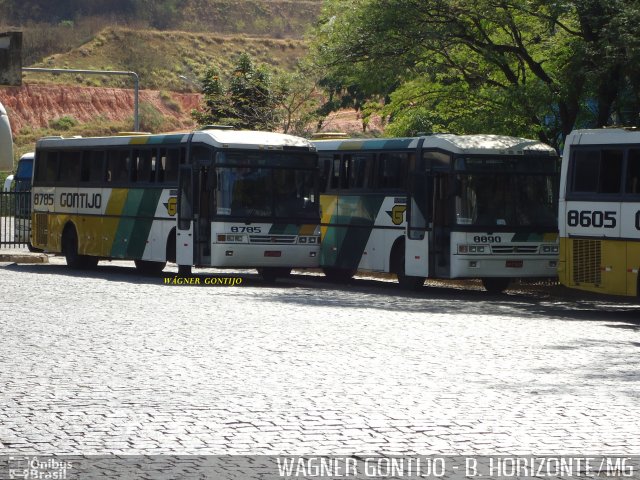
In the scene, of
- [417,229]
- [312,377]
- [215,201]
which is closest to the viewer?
[312,377]

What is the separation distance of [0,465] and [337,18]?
24.4 metres

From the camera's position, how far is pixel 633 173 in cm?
2222

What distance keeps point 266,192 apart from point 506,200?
4.95 meters

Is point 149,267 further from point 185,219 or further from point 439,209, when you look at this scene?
point 439,209

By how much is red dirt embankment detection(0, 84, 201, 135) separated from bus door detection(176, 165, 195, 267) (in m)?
82.3

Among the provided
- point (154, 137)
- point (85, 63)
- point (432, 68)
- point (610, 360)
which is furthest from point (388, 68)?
point (85, 63)

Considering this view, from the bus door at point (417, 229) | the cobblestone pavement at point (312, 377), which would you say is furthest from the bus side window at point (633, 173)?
the bus door at point (417, 229)

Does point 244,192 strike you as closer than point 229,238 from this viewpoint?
No

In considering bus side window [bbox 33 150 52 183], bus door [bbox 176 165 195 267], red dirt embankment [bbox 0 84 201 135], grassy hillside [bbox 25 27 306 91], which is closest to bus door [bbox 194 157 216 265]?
bus door [bbox 176 165 195 267]

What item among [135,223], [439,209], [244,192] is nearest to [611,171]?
[439,209]

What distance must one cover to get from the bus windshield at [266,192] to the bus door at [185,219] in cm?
84

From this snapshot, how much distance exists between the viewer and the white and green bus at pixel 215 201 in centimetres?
2855

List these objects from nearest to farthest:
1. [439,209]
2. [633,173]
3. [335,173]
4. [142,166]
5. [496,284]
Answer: [633,173]
[439,209]
[496,284]
[335,173]
[142,166]

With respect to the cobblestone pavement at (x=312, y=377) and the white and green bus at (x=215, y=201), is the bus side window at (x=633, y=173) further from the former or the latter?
the white and green bus at (x=215, y=201)
